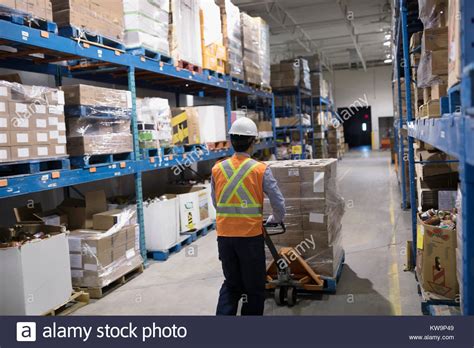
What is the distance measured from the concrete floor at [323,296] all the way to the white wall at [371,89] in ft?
77.9

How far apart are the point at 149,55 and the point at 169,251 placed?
9.59ft

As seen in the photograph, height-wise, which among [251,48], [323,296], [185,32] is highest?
[251,48]

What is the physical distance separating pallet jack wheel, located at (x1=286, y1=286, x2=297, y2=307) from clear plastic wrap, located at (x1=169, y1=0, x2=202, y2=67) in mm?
4161

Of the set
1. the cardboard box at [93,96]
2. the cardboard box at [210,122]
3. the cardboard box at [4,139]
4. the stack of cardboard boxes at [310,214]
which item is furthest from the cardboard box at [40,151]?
the cardboard box at [210,122]

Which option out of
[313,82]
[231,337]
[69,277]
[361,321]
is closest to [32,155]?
[69,277]

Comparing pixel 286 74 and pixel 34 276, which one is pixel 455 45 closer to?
pixel 34 276

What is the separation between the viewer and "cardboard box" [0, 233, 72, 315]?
3.98m

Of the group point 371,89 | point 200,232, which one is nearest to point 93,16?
point 200,232

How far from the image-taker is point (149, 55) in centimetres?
650

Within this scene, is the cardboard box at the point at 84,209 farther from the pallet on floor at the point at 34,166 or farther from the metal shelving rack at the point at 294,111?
the metal shelving rack at the point at 294,111

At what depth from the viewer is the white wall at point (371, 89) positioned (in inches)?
1184

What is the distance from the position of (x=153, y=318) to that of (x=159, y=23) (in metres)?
4.24

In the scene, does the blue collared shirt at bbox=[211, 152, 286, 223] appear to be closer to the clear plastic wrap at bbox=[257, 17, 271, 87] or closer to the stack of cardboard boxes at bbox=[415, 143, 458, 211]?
the stack of cardboard boxes at bbox=[415, 143, 458, 211]

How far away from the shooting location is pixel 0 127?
3.91 meters
